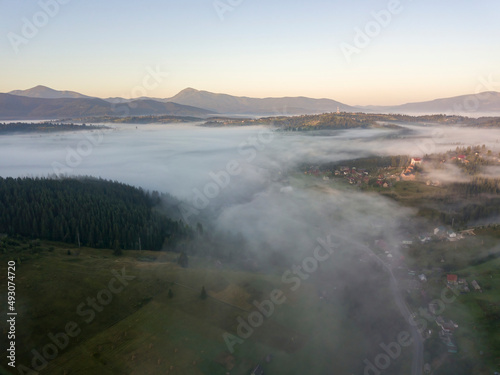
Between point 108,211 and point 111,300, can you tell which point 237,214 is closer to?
point 108,211

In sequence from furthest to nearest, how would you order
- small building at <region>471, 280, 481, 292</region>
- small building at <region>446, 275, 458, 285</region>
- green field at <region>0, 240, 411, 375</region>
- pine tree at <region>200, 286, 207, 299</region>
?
small building at <region>446, 275, 458, 285</region> → small building at <region>471, 280, 481, 292</region> → pine tree at <region>200, 286, 207, 299</region> → green field at <region>0, 240, 411, 375</region>

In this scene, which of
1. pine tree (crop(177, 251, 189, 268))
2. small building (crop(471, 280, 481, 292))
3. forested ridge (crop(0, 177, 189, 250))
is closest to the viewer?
small building (crop(471, 280, 481, 292))

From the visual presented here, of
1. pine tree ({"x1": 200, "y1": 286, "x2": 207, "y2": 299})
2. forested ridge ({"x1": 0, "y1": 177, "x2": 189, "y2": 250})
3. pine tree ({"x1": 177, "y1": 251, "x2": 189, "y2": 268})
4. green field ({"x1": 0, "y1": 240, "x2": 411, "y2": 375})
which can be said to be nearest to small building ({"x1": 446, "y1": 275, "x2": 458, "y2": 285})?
green field ({"x1": 0, "y1": 240, "x2": 411, "y2": 375})

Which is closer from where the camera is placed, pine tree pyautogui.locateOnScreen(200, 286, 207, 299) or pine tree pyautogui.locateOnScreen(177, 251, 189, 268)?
pine tree pyautogui.locateOnScreen(200, 286, 207, 299)

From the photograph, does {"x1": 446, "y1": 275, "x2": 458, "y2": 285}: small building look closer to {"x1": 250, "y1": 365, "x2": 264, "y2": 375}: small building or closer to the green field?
the green field

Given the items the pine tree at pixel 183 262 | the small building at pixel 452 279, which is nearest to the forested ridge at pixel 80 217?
the pine tree at pixel 183 262

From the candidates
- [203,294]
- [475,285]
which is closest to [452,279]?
[475,285]

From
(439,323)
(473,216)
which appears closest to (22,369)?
(439,323)

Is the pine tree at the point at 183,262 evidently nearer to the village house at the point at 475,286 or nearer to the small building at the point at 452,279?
the small building at the point at 452,279

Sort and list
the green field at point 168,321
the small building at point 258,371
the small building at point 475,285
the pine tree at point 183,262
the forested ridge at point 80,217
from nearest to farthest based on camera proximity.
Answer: the small building at point 258,371, the green field at point 168,321, the small building at point 475,285, the pine tree at point 183,262, the forested ridge at point 80,217
